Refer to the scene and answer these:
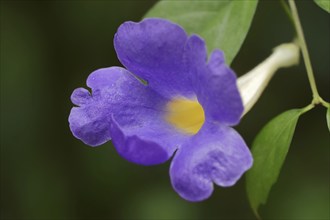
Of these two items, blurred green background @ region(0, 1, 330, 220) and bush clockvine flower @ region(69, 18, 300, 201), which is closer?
bush clockvine flower @ region(69, 18, 300, 201)

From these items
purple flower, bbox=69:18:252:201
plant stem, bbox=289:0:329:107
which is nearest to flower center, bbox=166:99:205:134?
purple flower, bbox=69:18:252:201

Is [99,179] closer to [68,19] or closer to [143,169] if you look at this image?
[143,169]

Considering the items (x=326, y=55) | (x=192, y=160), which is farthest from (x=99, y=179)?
(x=192, y=160)

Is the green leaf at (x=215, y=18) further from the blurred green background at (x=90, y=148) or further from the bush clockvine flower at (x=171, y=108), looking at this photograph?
the blurred green background at (x=90, y=148)

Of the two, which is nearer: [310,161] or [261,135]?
[261,135]

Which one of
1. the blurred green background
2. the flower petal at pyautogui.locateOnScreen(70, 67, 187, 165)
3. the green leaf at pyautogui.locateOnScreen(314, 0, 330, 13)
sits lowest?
the blurred green background

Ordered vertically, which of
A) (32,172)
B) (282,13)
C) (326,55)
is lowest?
(32,172)

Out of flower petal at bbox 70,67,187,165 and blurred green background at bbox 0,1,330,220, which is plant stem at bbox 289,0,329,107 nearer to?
flower petal at bbox 70,67,187,165
